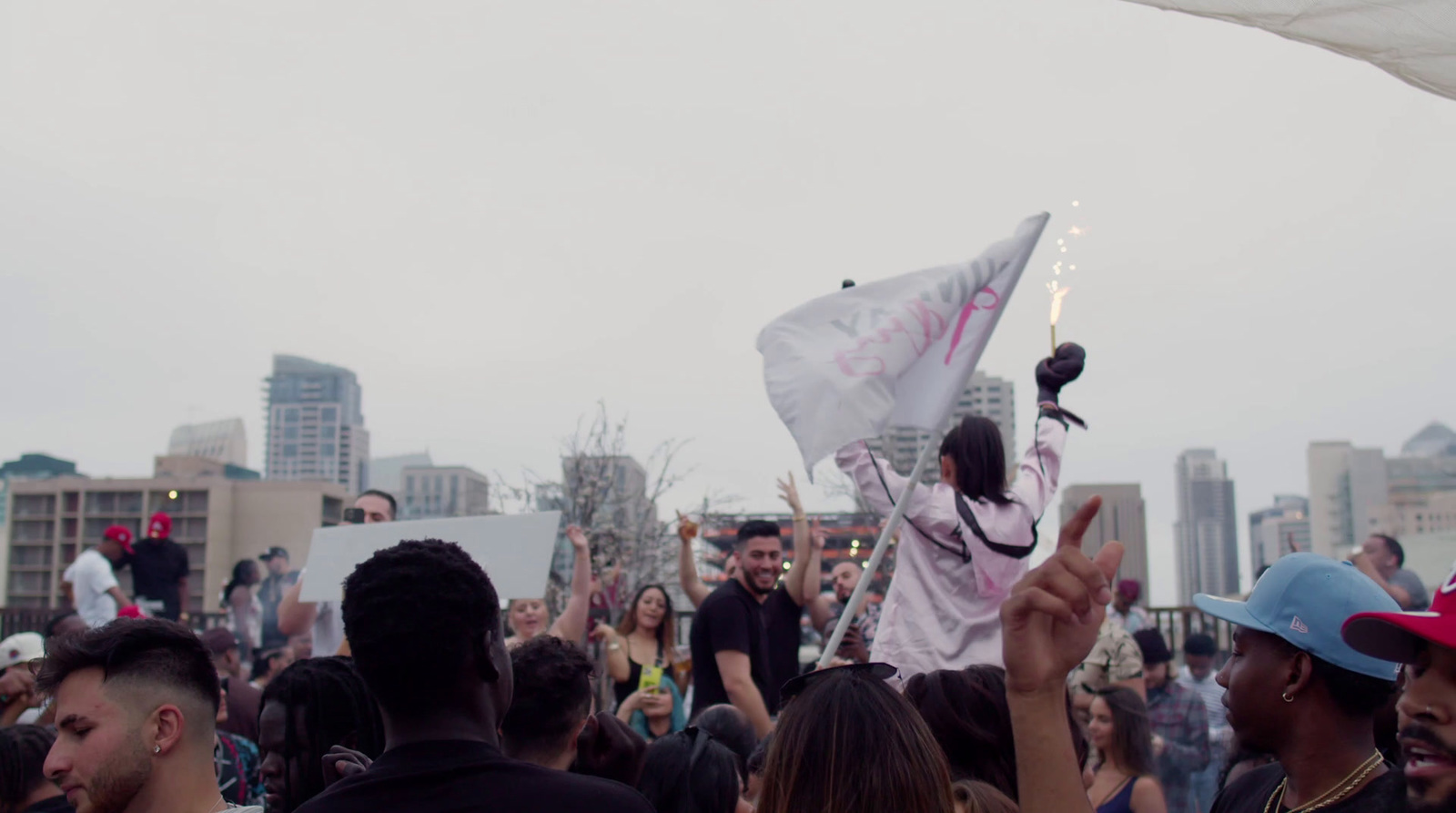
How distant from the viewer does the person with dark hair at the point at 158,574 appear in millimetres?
12430

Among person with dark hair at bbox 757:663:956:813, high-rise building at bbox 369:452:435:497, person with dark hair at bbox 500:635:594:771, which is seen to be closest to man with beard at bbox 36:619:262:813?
person with dark hair at bbox 500:635:594:771

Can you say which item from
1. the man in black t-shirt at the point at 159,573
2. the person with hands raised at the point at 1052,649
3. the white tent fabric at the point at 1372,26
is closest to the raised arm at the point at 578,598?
the white tent fabric at the point at 1372,26

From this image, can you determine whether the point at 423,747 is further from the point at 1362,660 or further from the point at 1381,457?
the point at 1381,457

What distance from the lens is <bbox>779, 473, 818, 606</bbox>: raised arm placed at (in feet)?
20.7

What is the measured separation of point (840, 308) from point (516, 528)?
1.72 m

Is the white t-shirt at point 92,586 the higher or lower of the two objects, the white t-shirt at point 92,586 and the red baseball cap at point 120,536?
the lower

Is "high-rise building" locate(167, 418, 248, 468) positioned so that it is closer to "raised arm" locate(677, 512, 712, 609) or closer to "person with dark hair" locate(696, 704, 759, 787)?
"raised arm" locate(677, 512, 712, 609)

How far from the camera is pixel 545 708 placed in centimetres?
355

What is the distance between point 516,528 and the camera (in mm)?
5113

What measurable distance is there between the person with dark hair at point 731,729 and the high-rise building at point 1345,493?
5706 inches

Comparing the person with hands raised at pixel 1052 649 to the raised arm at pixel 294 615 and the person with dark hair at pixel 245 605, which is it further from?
the person with dark hair at pixel 245 605

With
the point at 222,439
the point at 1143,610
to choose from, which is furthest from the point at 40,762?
the point at 222,439

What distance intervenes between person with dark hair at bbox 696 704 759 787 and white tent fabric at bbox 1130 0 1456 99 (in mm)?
Answer: 2755

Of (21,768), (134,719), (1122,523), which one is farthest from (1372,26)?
(1122,523)
